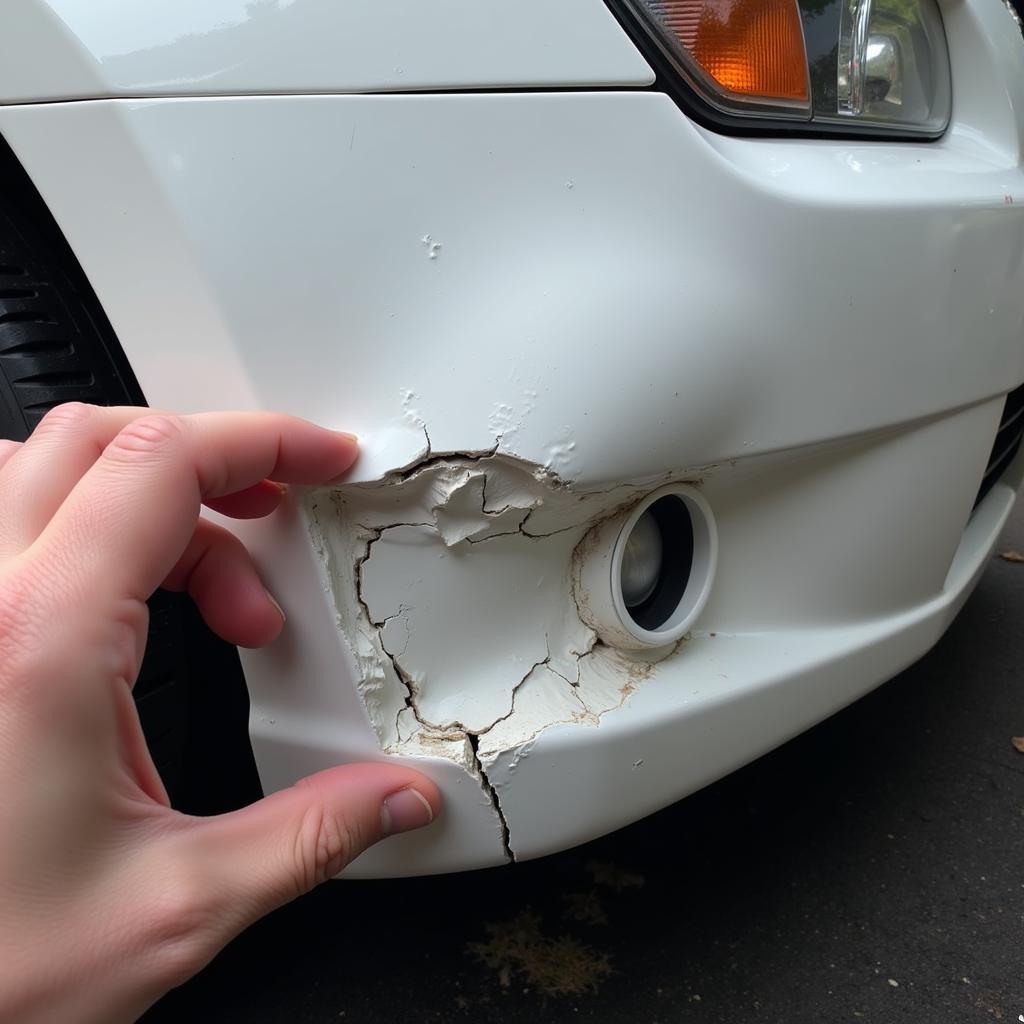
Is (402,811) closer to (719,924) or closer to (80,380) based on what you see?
(80,380)

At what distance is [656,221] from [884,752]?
4.78 ft

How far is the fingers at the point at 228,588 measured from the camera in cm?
100

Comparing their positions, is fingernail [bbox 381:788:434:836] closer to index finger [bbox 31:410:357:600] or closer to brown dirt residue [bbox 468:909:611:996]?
index finger [bbox 31:410:357:600]

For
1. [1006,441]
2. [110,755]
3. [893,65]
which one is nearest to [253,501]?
[110,755]

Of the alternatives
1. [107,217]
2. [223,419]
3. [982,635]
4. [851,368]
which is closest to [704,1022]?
[851,368]

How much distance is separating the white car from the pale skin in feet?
0.33

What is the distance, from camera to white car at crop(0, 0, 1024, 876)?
906 millimetres

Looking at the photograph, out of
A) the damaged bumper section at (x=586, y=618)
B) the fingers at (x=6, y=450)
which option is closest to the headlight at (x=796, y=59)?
Result: the damaged bumper section at (x=586, y=618)

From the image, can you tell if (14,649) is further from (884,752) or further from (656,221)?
(884,752)

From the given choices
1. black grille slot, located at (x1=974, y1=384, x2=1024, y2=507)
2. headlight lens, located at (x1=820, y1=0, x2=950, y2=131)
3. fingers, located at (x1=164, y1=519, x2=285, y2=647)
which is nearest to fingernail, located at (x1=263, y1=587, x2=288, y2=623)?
fingers, located at (x1=164, y1=519, x2=285, y2=647)

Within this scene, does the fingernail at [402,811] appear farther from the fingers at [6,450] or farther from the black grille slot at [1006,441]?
the black grille slot at [1006,441]

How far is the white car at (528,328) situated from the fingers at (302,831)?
0.04 meters

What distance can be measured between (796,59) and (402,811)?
1.06 meters

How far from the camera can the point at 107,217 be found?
949 millimetres
